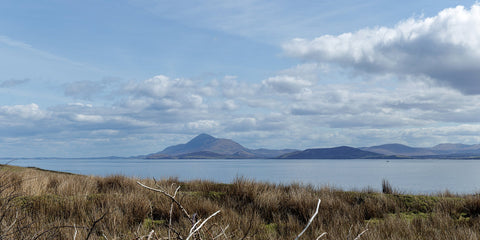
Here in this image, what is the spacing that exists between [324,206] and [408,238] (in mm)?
2793

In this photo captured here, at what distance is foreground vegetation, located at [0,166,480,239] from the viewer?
5.33 metres

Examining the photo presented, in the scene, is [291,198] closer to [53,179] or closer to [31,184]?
[31,184]

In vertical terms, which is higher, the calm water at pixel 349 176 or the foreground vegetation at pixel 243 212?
the foreground vegetation at pixel 243 212

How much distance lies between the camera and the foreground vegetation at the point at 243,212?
5.33 metres

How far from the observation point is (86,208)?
6.93 m

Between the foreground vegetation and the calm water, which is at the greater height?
the foreground vegetation

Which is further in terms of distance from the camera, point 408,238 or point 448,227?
point 448,227

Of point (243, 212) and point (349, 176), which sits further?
point (349, 176)

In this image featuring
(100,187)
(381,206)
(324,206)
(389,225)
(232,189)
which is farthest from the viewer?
(100,187)

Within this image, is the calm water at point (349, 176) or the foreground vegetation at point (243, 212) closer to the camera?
the foreground vegetation at point (243, 212)

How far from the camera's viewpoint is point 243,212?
7.40m

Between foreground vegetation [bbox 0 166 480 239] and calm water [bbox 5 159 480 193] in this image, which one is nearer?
foreground vegetation [bbox 0 166 480 239]

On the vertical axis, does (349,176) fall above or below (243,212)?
below

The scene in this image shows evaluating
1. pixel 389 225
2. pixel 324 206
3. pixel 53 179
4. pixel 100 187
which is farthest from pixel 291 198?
pixel 53 179
